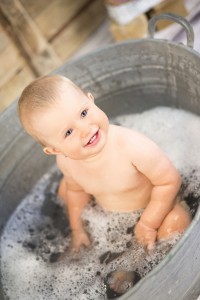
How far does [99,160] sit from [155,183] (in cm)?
16

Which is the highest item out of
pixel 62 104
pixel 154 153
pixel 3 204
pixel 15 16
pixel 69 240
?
pixel 62 104

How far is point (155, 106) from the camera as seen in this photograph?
1.53 meters

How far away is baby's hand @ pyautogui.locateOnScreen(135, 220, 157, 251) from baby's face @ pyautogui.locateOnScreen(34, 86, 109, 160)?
265 millimetres

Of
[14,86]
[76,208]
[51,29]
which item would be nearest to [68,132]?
[76,208]

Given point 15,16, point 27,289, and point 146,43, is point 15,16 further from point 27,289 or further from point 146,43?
point 27,289

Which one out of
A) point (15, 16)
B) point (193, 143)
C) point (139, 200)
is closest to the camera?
point (139, 200)

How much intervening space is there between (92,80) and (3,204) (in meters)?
0.51

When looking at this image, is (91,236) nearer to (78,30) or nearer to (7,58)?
(7,58)

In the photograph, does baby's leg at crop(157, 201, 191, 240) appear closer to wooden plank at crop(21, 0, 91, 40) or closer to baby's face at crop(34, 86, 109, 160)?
baby's face at crop(34, 86, 109, 160)

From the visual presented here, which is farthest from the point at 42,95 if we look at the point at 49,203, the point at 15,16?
the point at 15,16

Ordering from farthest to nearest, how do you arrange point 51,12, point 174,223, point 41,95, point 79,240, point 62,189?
point 51,12 → point 62,189 → point 79,240 → point 174,223 → point 41,95

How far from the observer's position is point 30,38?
1.81 metres

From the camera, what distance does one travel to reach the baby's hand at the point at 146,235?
1.12m

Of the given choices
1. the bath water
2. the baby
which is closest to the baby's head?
the baby
